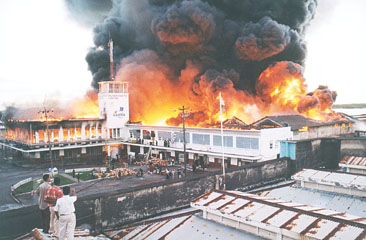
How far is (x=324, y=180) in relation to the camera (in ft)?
46.8

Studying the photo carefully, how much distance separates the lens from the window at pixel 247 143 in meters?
28.2

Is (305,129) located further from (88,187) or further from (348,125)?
(88,187)

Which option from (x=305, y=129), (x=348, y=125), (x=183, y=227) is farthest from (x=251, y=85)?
Answer: (x=183, y=227)

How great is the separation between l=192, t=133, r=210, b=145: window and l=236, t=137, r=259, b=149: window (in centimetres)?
410

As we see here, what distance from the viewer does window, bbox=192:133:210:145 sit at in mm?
32906

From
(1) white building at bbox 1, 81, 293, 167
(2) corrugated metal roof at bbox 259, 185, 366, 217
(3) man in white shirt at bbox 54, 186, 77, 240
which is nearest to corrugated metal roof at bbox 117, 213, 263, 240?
(3) man in white shirt at bbox 54, 186, 77, 240

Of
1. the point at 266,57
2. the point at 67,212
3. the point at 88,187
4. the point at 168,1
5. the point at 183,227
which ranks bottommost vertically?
the point at 88,187

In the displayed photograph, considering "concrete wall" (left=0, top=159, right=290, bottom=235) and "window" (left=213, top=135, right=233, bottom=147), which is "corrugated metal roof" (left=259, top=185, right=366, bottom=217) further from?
"window" (left=213, top=135, right=233, bottom=147)

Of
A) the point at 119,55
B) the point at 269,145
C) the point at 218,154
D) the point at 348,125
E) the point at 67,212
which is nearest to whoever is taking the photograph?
the point at 67,212

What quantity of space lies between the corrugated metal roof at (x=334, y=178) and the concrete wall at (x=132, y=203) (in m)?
4.41

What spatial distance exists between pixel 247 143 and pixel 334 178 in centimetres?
1452

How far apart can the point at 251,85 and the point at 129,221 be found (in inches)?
1739

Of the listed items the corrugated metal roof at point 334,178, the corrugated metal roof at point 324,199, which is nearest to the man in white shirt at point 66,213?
the corrugated metal roof at point 324,199

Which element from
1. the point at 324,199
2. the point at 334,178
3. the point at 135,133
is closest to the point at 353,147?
the point at 334,178
